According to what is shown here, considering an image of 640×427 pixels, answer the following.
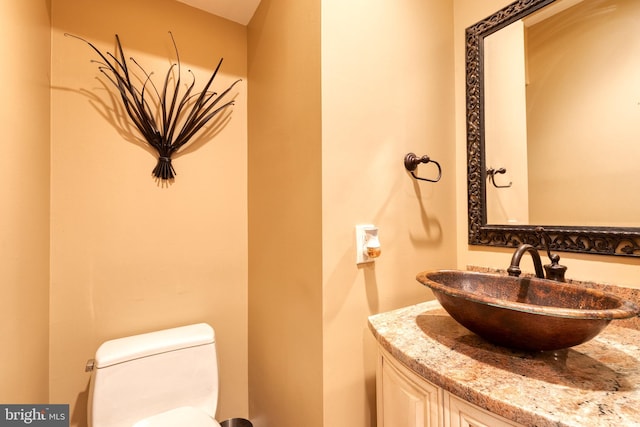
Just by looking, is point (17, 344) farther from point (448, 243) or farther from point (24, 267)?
point (448, 243)

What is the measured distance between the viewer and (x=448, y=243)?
1.26m

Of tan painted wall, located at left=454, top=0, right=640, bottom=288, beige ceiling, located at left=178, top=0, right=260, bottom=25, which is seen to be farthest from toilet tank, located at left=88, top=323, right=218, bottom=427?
beige ceiling, located at left=178, top=0, right=260, bottom=25

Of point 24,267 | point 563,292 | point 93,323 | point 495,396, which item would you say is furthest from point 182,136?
point 563,292

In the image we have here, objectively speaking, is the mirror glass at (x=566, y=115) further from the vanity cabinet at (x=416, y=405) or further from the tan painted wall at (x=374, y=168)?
the vanity cabinet at (x=416, y=405)

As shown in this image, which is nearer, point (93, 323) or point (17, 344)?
point (17, 344)

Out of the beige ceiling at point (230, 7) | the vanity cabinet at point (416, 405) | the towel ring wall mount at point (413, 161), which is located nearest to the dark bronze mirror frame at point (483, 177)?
the towel ring wall mount at point (413, 161)

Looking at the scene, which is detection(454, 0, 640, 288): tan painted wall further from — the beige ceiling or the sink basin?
the beige ceiling

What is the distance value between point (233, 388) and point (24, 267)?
1121 millimetres

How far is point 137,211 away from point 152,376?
0.73m

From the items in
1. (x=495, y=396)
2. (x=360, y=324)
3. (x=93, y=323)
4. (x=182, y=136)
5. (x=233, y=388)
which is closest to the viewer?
(x=495, y=396)

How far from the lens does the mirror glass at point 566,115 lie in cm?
84

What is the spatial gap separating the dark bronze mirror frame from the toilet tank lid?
1317 millimetres

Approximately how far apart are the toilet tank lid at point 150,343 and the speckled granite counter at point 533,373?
0.84 meters

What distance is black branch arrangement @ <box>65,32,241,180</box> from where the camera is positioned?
1.25 metres
